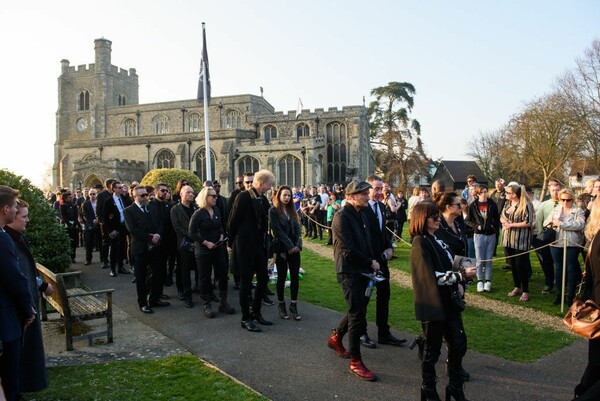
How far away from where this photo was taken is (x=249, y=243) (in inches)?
251

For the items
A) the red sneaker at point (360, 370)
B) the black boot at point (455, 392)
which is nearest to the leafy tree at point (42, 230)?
the red sneaker at point (360, 370)

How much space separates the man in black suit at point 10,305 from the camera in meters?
3.39

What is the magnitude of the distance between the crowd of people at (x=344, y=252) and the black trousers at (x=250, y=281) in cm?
1

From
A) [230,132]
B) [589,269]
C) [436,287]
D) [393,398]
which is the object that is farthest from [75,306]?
[230,132]

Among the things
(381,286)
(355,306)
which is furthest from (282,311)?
(355,306)

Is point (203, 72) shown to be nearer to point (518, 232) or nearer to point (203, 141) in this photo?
point (518, 232)

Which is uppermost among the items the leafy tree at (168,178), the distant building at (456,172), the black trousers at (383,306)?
the distant building at (456,172)

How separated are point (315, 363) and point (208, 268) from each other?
267 centimetres

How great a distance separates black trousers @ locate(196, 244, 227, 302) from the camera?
709cm

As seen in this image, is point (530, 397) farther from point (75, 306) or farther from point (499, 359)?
point (75, 306)

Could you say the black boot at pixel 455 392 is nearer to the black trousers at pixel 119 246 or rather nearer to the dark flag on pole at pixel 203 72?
the black trousers at pixel 119 246

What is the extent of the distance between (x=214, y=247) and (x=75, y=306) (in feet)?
6.74

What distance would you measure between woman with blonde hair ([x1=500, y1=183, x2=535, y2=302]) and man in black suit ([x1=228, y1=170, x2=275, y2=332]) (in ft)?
14.5

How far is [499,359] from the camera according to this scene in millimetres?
5270
